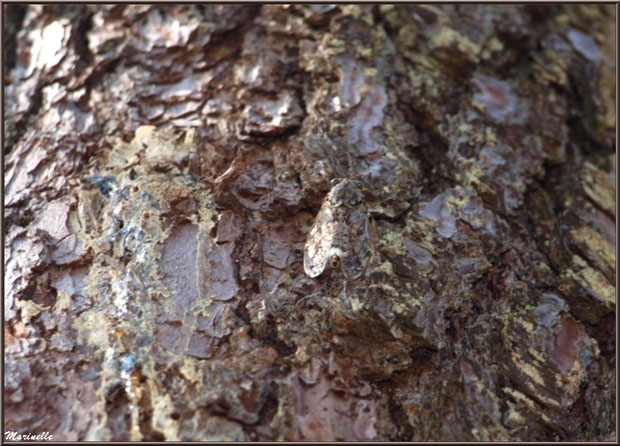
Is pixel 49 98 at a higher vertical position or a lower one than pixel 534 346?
higher

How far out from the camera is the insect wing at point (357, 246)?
1.54 m

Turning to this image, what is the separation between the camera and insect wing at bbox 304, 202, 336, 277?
5.12 feet

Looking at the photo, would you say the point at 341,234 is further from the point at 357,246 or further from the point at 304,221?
the point at 304,221

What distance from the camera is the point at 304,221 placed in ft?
5.50

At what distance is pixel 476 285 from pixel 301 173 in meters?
0.55

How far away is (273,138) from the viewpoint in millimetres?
1805

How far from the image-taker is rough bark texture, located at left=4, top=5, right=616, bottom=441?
4.76 ft

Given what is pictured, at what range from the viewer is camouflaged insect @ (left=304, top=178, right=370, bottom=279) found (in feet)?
5.07

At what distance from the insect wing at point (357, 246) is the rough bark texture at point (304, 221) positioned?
0.04 m

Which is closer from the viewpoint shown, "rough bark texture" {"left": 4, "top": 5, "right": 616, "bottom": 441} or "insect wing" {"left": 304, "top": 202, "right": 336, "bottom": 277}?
"rough bark texture" {"left": 4, "top": 5, "right": 616, "bottom": 441}

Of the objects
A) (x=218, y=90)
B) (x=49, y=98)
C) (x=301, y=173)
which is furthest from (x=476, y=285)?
(x=49, y=98)

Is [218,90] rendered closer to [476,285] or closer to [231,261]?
[231,261]

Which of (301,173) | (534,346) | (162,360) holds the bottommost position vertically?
(534,346)

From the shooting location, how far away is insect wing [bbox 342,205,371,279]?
5.06ft
